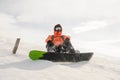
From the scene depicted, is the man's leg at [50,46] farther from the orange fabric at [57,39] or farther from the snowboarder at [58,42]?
the orange fabric at [57,39]

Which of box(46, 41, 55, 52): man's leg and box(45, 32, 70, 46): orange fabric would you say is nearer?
box(46, 41, 55, 52): man's leg

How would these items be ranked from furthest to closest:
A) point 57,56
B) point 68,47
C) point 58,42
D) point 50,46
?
point 68,47, point 58,42, point 50,46, point 57,56

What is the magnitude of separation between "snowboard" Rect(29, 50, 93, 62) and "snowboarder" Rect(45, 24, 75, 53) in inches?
25.9

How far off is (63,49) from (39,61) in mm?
2941

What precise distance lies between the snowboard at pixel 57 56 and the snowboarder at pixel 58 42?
Answer: 66 cm

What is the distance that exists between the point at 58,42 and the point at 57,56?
1659 millimetres

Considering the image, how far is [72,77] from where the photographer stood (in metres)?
10.4

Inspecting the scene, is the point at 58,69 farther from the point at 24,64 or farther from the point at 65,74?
the point at 24,64

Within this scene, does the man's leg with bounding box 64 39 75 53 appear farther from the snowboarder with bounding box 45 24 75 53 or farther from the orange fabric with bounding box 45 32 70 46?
the orange fabric with bounding box 45 32 70 46

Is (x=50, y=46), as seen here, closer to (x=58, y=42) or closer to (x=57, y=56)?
(x=58, y=42)

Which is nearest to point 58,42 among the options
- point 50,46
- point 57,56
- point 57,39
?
point 57,39

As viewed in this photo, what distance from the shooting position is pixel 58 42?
1573cm

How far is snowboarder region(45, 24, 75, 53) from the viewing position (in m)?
15.5

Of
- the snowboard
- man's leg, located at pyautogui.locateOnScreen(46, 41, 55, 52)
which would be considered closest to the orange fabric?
man's leg, located at pyautogui.locateOnScreen(46, 41, 55, 52)
